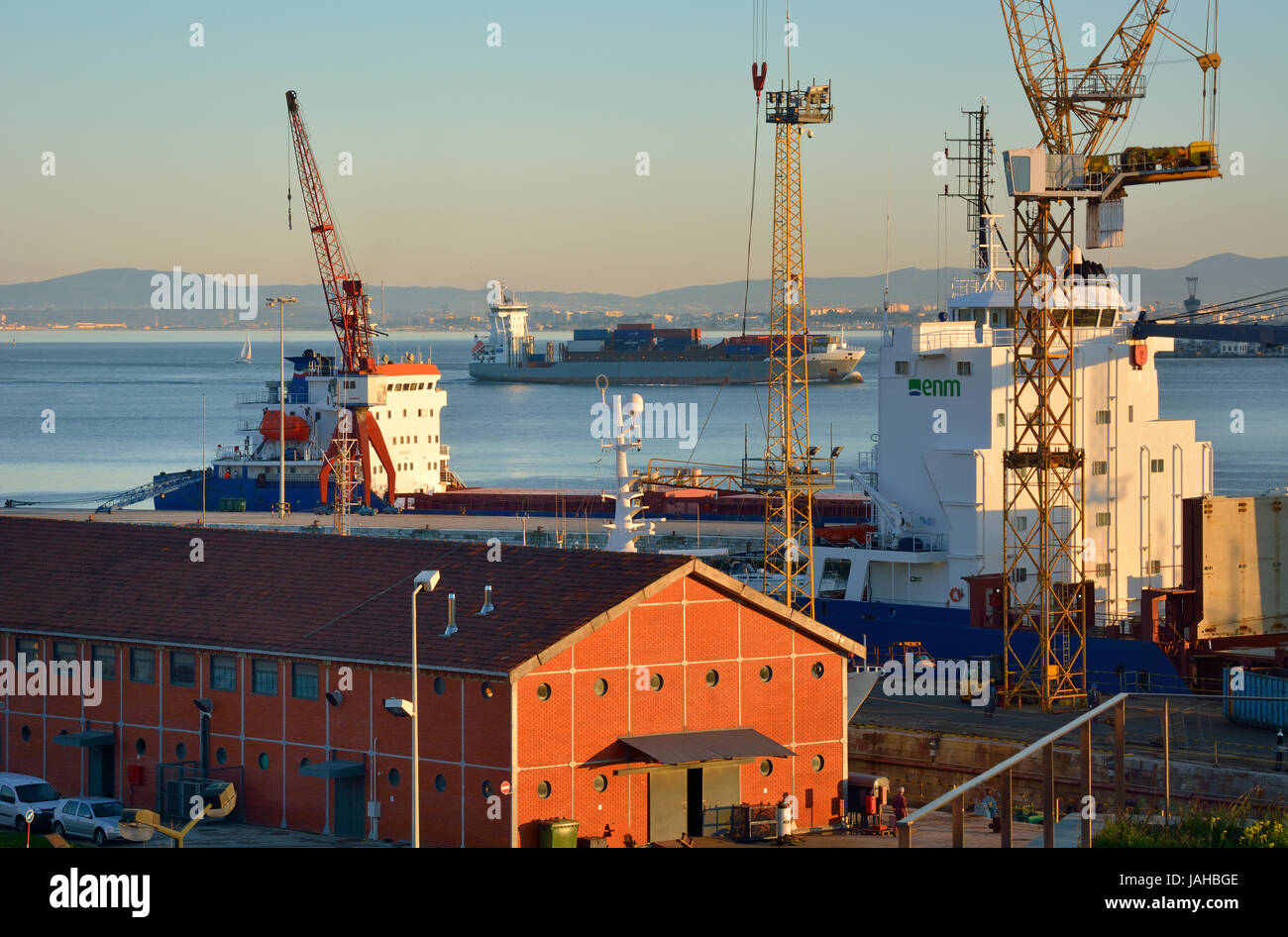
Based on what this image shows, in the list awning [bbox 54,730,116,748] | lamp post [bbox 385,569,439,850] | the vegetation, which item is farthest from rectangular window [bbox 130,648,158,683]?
the vegetation

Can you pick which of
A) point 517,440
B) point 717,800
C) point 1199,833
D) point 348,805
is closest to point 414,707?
point 348,805

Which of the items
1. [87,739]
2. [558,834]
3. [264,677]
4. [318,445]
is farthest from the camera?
[318,445]

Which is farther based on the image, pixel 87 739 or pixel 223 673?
pixel 87 739

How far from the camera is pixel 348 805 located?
25859mm

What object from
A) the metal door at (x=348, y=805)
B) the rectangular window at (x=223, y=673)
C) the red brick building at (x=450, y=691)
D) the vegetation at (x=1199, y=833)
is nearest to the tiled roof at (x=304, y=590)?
the red brick building at (x=450, y=691)

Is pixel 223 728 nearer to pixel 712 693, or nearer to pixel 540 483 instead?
pixel 712 693

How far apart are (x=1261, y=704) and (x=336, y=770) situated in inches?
→ 659

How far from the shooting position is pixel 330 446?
7794 centimetres

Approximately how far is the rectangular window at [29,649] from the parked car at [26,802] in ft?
9.14

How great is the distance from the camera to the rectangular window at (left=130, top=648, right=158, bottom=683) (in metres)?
28.4

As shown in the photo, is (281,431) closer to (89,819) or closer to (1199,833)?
(89,819)

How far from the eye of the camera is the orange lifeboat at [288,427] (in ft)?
250

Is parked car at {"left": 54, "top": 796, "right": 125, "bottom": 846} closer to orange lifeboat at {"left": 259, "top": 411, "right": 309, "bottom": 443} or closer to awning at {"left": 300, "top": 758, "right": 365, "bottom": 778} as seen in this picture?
awning at {"left": 300, "top": 758, "right": 365, "bottom": 778}
